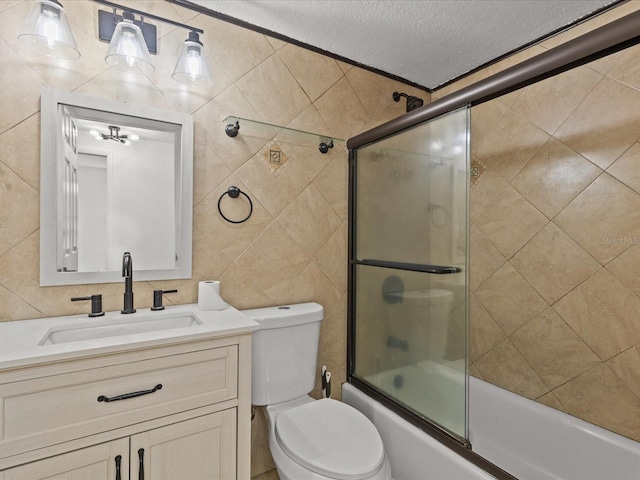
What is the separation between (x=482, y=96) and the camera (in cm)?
122

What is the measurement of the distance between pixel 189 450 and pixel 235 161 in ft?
3.82

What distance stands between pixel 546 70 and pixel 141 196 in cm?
152

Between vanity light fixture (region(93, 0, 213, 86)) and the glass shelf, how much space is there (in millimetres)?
194

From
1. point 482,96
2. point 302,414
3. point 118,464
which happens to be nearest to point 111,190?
point 118,464

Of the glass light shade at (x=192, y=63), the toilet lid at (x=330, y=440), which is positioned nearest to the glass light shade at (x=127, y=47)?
the glass light shade at (x=192, y=63)

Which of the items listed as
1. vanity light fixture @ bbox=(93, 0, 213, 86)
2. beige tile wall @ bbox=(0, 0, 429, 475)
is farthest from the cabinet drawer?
vanity light fixture @ bbox=(93, 0, 213, 86)

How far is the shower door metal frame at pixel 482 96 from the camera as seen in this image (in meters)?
0.92

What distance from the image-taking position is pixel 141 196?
1.43 m

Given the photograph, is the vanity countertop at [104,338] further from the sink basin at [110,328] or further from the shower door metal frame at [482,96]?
the shower door metal frame at [482,96]

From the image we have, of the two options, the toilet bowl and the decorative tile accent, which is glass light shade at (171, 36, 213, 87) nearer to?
the decorative tile accent

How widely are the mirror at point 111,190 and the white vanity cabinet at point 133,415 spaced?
0.50 meters

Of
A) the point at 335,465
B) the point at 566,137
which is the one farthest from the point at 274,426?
the point at 566,137

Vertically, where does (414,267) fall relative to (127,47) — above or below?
below

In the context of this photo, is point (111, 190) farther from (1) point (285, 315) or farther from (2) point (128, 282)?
(1) point (285, 315)
